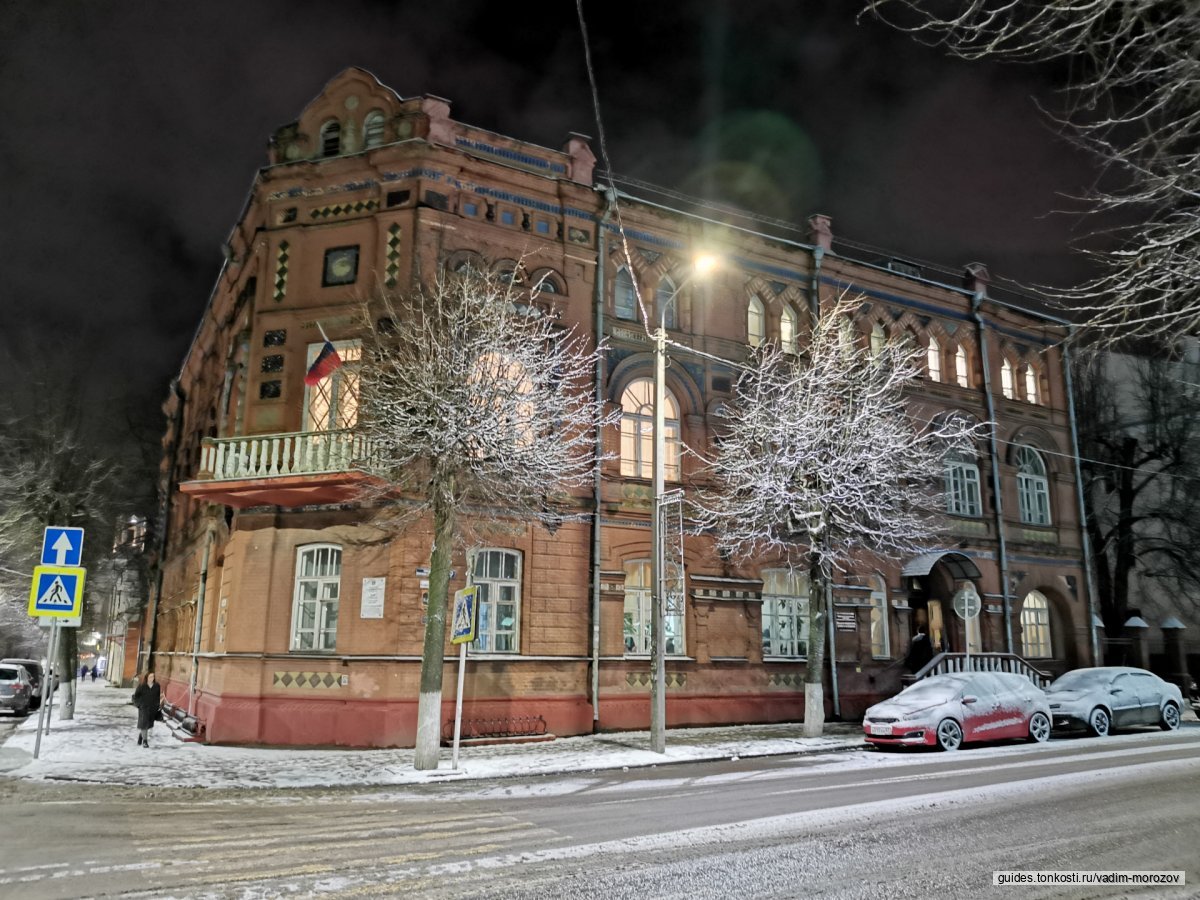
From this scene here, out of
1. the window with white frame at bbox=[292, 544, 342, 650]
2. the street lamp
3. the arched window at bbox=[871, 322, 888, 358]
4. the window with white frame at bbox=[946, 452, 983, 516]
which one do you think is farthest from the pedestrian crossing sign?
the window with white frame at bbox=[946, 452, 983, 516]

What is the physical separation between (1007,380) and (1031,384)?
1300 millimetres

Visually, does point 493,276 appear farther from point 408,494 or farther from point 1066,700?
point 1066,700

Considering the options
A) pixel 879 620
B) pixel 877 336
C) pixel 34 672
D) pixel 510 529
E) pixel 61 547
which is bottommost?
pixel 34 672

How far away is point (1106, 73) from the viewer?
5000mm

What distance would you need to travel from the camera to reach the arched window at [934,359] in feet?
91.4

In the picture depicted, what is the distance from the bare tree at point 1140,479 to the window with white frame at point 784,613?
1764 centimetres

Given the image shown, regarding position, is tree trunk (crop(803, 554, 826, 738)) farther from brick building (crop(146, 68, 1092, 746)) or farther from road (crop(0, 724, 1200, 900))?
road (crop(0, 724, 1200, 900))

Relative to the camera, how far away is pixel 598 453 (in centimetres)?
2080

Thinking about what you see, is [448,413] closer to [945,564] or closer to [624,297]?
[624,297]

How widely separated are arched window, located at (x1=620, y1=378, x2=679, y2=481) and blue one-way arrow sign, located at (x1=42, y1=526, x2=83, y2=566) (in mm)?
11857

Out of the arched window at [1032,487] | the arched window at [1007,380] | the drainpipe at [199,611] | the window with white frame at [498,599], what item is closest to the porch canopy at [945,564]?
the arched window at [1032,487]

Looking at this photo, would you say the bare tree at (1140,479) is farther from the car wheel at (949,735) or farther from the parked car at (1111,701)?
the car wheel at (949,735)

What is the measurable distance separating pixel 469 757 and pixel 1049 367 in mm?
25447

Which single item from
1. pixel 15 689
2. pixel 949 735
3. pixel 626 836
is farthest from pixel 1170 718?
pixel 15 689
